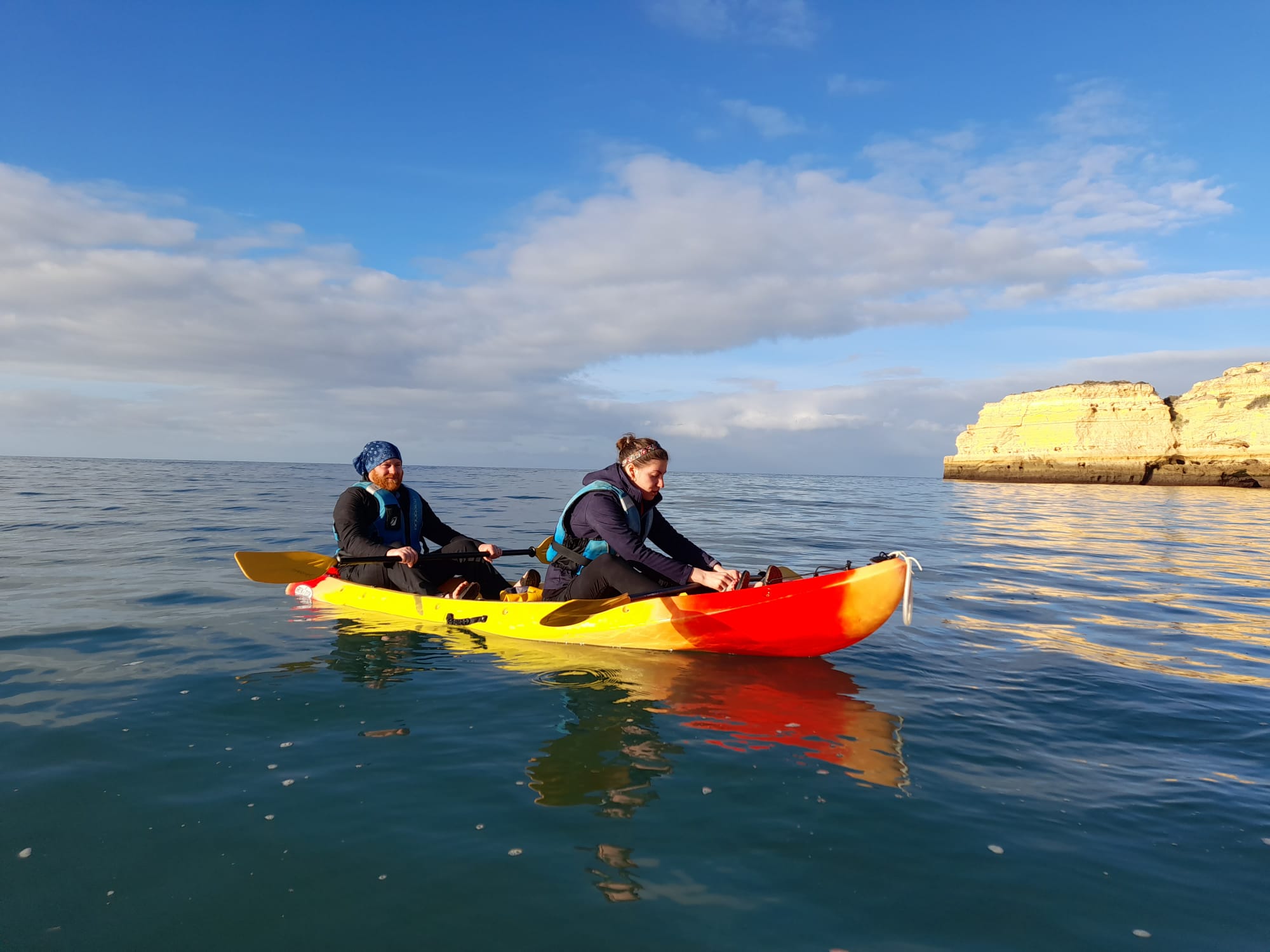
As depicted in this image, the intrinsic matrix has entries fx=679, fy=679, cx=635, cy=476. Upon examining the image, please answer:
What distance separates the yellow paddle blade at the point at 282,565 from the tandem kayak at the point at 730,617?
304 cm

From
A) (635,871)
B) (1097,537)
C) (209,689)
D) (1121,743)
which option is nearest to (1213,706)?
(1121,743)

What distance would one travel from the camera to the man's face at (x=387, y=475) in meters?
7.59

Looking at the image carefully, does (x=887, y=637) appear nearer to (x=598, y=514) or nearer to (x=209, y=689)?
(x=598, y=514)

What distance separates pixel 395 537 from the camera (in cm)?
803

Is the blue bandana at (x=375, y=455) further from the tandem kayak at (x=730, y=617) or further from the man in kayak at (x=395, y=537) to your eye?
the tandem kayak at (x=730, y=617)

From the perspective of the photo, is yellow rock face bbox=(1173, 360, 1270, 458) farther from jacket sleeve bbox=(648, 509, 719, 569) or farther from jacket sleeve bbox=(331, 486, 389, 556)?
jacket sleeve bbox=(331, 486, 389, 556)

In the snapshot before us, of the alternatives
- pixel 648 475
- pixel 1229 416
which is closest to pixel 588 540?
pixel 648 475

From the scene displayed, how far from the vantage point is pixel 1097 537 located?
18469 mm

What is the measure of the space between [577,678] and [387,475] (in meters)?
3.40

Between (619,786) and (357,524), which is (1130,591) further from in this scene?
(357,524)

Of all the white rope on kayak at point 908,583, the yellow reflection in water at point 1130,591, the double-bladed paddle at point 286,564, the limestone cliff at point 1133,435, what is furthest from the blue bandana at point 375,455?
the limestone cliff at point 1133,435

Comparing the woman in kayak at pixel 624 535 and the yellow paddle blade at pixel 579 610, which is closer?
the woman in kayak at pixel 624 535

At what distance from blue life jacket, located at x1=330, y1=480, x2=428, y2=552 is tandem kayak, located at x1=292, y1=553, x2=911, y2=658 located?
3.77 ft

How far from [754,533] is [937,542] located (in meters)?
4.50
